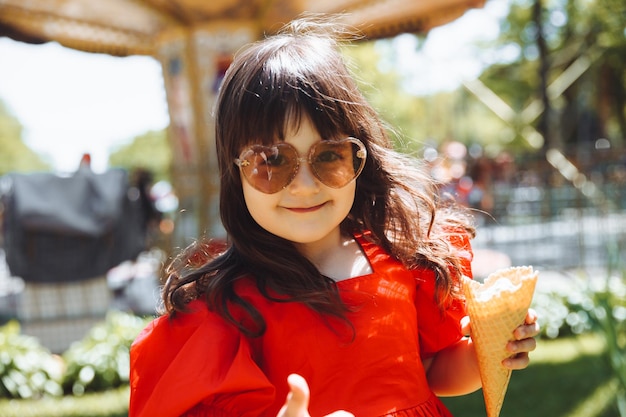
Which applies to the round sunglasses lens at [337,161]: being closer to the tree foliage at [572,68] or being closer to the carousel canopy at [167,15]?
the carousel canopy at [167,15]

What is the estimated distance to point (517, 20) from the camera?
83.1ft

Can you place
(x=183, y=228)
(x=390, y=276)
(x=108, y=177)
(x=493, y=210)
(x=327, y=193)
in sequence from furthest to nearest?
(x=493, y=210), (x=183, y=228), (x=108, y=177), (x=390, y=276), (x=327, y=193)

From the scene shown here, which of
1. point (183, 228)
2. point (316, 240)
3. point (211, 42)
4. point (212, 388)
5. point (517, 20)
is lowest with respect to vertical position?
point (183, 228)

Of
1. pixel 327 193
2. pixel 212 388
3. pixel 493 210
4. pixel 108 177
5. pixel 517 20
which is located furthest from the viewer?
pixel 517 20

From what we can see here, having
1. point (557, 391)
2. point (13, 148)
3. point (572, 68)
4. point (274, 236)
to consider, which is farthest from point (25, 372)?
point (13, 148)

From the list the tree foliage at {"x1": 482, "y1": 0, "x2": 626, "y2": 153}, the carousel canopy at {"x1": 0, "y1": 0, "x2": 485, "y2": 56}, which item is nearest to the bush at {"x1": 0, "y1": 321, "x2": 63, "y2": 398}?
the carousel canopy at {"x1": 0, "y1": 0, "x2": 485, "y2": 56}

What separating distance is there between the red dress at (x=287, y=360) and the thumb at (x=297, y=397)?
207mm

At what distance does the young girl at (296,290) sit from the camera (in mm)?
1472

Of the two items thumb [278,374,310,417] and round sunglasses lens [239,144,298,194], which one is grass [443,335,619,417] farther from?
thumb [278,374,310,417]

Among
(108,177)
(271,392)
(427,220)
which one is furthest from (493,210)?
(271,392)

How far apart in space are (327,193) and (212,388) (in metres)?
0.50

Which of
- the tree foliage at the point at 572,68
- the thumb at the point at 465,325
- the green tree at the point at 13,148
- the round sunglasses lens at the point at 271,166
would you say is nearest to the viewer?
the round sunglasses lens at the point at 271,166

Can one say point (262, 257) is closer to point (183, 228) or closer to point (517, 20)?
point (183, 228)

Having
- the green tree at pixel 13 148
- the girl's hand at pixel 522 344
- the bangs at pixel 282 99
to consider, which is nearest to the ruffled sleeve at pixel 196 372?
the bangs at pixel 282 99
